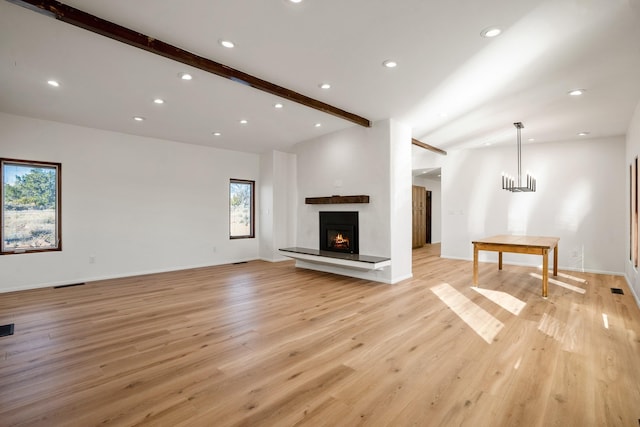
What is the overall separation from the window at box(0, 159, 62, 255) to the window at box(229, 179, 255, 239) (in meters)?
3.19

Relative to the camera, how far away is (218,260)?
709cm

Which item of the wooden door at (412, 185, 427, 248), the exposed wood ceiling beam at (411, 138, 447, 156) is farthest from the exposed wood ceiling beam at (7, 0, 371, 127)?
the wooden door at (412, 185, 427, 248)

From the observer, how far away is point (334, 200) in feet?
18.6

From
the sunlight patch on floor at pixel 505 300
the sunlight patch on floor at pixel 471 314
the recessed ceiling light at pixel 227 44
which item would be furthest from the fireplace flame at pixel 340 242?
the recessed ceiling light at pixel 227 44

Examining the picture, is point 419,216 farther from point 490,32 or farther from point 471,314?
point 490,32

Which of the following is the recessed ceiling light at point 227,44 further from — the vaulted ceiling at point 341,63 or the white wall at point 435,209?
the white wall at point 435,209

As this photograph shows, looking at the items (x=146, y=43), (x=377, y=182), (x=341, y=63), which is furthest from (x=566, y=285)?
(x=146, y=43)

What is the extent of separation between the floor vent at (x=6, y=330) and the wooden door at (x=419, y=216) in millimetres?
8849

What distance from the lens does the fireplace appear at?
5578 millimetres

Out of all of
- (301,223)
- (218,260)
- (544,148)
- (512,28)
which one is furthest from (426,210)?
(512,28)

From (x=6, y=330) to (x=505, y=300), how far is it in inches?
224

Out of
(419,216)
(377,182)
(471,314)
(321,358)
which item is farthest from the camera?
(419,216)

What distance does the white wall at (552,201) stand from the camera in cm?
585

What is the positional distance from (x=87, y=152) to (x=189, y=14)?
4302mm
